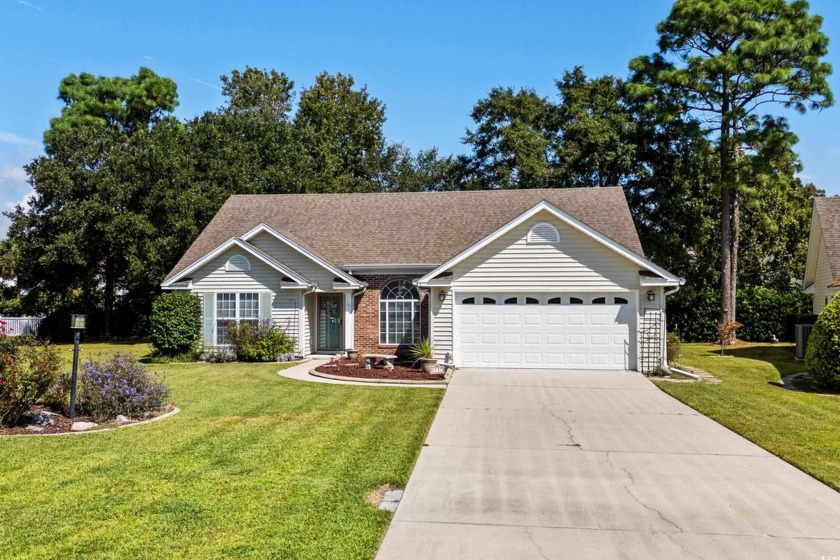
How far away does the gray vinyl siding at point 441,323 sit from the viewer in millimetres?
18047

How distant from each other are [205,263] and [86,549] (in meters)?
15.9

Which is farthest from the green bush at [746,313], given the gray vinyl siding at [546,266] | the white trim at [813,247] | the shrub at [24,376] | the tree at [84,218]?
the shrub at [24,376]

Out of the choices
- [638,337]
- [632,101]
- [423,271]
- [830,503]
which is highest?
[632,101]

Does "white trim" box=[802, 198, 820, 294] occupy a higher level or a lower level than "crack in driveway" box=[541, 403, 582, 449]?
higher

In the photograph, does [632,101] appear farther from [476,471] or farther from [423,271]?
[476,471]

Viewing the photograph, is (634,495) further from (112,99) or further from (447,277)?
(112,99)

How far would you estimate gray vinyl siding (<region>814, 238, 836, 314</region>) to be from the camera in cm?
2414

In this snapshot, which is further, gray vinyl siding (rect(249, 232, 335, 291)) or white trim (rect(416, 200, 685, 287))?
gray vinyl siding (rect(249, 232, 335, 291))

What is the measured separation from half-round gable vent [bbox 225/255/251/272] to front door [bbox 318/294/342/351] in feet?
9.07

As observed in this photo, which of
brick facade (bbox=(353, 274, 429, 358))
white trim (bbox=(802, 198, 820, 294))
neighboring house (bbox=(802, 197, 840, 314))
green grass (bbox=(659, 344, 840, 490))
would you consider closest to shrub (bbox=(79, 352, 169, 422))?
green grass (bbox=(659, 344, 840, 490))

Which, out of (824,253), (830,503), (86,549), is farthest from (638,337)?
(86,549)

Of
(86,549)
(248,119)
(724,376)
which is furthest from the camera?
(248,119)

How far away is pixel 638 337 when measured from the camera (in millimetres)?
17281

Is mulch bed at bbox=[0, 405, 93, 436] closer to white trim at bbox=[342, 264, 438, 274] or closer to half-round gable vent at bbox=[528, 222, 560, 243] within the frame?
white trim at bbox=[342, 264, 438, 274]
